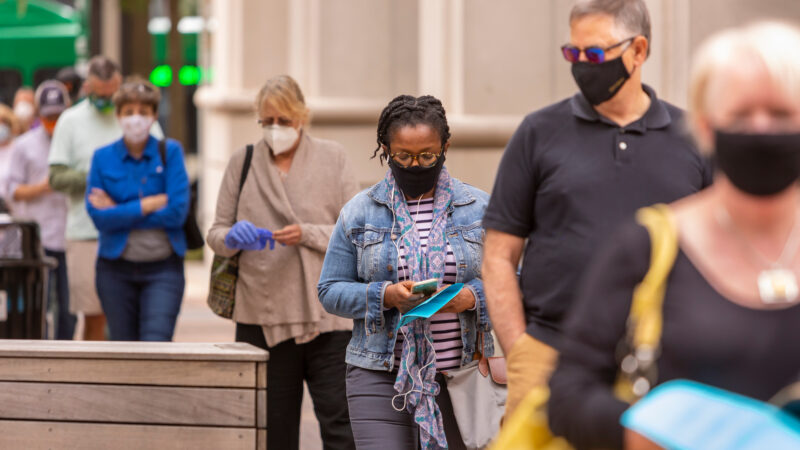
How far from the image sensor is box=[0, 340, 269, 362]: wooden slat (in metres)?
4.61

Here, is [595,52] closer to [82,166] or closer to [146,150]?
[146,150]

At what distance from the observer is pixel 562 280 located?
135 inches

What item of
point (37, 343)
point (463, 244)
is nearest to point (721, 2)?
point (463, 244)

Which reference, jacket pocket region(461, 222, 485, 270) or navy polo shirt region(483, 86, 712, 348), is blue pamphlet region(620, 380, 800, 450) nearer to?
navy polo shirt region(483, 86, 712, 348)

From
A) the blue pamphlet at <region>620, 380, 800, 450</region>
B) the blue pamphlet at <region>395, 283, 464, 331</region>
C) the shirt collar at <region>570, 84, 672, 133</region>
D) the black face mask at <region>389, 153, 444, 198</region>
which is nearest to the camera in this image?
the blue pamphlet at <region>620, 380, 800, 450</region>

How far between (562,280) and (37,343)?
2.40m

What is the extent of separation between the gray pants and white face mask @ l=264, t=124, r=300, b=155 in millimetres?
1516

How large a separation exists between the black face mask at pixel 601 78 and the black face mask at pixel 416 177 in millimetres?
900

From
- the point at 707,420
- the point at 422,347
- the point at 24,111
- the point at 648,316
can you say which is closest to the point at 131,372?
the point at 422,347

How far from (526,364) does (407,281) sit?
75cm

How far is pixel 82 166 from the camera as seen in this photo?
7922 mm

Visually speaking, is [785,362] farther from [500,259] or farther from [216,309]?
[216,309]

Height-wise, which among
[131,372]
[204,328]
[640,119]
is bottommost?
[204,328]

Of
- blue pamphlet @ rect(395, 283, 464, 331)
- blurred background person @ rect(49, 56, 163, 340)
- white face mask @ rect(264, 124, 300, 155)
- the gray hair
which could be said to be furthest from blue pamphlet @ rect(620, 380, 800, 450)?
the gray hair
